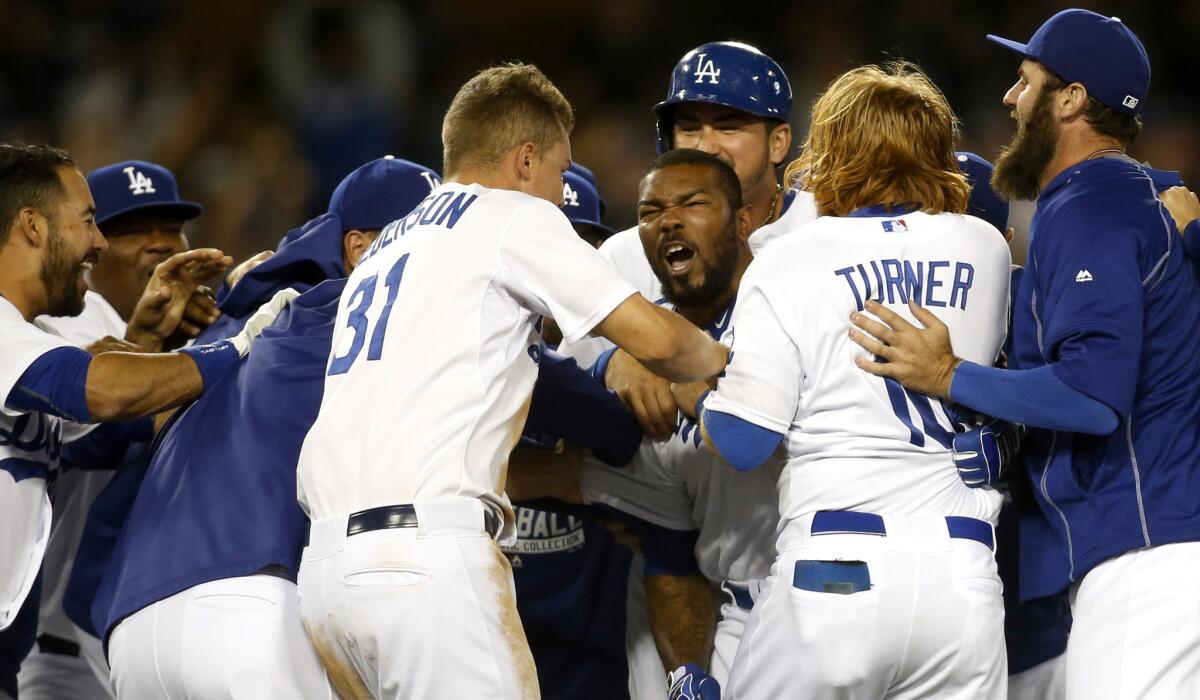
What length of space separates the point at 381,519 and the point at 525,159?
1.08m

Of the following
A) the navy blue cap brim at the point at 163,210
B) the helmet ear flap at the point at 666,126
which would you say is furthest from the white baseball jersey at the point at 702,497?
the navy blue cap brim at the point at 163,210

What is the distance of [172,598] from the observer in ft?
11.6

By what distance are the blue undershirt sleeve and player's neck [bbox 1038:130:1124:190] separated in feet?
2.28

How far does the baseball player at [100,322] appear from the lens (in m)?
4.92

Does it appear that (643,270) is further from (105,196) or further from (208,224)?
(208,224)

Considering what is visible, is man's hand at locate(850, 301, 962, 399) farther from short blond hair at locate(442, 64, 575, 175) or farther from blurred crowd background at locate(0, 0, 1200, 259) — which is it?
blurred crowd background at locate(0, 0, 1200, 259)

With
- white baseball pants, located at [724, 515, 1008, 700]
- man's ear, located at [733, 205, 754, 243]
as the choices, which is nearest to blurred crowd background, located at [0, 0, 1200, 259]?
man's ear, located at [733, 205, 754, 243]

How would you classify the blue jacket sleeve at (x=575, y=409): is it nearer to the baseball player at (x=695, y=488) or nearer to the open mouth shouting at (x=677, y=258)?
the baseball player at (x=695, y=488)

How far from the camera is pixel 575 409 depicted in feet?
13.1

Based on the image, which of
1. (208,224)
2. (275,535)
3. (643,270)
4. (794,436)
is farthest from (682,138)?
(208,224)

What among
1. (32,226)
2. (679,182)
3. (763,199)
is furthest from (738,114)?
(32,226)

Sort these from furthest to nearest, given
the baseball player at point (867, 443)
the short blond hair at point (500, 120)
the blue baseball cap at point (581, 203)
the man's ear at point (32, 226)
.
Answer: the blue baseball cap at point (581, 203)
the man's ear at point (32, 226)
the short blond hair at point (500, 120)
the baseball player at point (867, 443)

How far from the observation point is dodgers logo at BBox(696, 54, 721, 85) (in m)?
4.95

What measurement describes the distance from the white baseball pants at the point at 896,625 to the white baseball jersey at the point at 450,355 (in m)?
0.78
